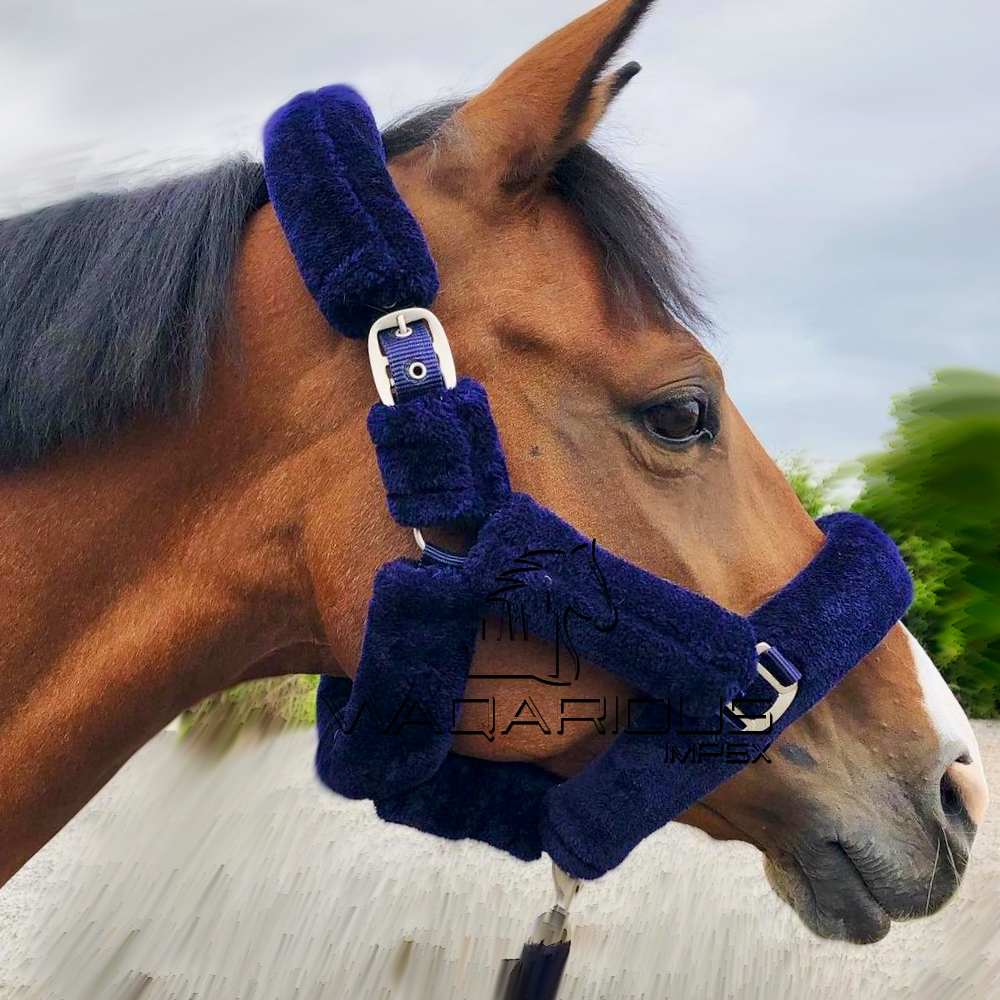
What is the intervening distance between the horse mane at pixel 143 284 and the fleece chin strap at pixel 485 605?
0.16 meters

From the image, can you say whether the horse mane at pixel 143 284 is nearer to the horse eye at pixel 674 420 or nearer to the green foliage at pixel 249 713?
the horse eye at pixel 674 420

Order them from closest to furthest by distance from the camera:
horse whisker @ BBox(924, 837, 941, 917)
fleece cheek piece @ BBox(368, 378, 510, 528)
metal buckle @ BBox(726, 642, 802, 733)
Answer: fleece cheek piece @ BBox(368, 378, 510, 528) → metal buckle @ BBox(726, 642, 802, 733) → horse whisker @ BBox(924, 837, 941, 917)

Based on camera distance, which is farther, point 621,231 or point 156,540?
point 621,231

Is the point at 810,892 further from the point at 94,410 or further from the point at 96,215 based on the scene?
the point at 96,215

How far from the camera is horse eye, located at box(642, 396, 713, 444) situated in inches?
51.5

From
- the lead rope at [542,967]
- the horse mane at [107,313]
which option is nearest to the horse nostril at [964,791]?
the lead rope at [542,967]

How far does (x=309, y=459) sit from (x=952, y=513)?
5.94 m

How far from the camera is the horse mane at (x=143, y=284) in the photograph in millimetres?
1228

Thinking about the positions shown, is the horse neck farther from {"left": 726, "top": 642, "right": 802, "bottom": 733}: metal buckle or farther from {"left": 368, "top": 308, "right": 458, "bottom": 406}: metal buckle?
{"left": 726, "top": 642, "right": 802, "bottom": 733}: metal buckle

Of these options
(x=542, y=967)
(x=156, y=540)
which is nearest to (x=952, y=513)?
(x=542, y=967)

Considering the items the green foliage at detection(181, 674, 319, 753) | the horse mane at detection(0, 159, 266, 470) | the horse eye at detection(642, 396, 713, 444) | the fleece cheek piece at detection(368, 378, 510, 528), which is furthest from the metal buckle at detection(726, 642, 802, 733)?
the green foliage at detection(181, 674, 319, 753)

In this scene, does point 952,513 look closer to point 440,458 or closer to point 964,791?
point 964,791

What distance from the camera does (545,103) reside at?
126 centimetres

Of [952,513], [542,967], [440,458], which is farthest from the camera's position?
[952,513]
